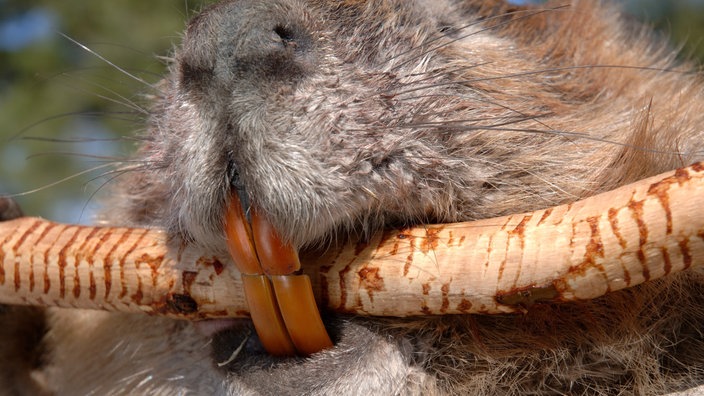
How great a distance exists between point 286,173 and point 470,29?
41.8 inches

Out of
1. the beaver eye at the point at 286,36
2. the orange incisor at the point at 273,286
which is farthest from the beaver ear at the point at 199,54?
the orange incisor at the point at 273,286

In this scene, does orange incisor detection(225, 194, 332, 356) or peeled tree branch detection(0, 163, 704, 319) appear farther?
orange incisor detection(225, 194, 332, 356)

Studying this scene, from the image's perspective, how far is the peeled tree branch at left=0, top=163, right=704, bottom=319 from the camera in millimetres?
1200

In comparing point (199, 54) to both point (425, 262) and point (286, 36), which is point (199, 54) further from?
point (425, 262)

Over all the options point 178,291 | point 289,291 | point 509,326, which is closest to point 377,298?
point 289,291

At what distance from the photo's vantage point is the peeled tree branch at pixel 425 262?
120 cm

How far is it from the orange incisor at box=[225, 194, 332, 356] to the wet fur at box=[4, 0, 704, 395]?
0.03 meters

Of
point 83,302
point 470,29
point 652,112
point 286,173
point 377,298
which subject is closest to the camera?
point 286,173

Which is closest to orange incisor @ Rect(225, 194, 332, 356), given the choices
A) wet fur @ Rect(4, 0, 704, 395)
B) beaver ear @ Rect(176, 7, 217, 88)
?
wet fur @ Rect(4, 0, 704, 395)

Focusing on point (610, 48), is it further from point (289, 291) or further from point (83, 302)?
point (83, 302)

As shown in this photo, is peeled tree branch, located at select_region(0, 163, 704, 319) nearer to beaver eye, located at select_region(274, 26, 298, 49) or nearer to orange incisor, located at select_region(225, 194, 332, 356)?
orange incisor, located at select_region(225, 194, 332, 356)

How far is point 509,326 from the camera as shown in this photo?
1.47 meters

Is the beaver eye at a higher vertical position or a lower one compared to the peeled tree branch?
higher

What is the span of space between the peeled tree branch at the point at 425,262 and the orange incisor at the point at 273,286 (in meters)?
0.07
